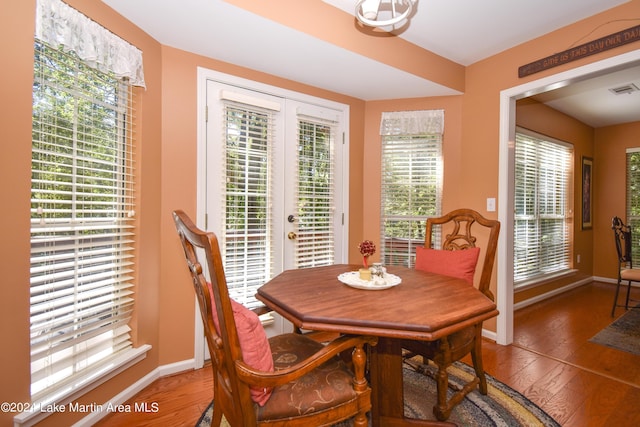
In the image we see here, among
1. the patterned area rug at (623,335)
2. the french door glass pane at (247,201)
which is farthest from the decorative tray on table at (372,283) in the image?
the patterned area rug at (623,335)

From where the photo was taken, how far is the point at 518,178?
3797 mm

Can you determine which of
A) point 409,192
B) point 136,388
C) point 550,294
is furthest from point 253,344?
point 550,294

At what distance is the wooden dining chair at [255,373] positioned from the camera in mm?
981

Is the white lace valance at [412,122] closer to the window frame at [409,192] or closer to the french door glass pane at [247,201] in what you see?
the window frame at [409,192]

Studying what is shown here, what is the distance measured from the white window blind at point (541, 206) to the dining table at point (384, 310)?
107 inches

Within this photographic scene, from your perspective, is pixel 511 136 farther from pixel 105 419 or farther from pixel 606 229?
pixel 606 229

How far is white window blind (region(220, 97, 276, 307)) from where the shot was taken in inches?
93.4

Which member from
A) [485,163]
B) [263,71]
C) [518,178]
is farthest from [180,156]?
[518,178]

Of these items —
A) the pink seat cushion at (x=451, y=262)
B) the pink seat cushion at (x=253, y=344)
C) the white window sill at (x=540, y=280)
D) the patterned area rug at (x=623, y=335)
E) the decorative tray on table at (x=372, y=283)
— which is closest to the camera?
the pink seat cushion at (x=253, y=344)

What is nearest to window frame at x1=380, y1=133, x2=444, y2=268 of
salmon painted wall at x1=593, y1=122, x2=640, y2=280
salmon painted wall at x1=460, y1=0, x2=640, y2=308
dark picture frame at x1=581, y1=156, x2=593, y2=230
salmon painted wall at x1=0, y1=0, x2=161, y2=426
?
salmon painted wall at x1=460, y1=0, x2=640, y2=308

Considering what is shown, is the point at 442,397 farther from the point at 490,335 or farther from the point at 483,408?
the point at 490,335

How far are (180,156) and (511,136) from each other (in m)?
2.74

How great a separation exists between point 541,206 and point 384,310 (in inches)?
157

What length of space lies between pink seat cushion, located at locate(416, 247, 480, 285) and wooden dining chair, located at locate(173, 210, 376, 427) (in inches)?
42.7
